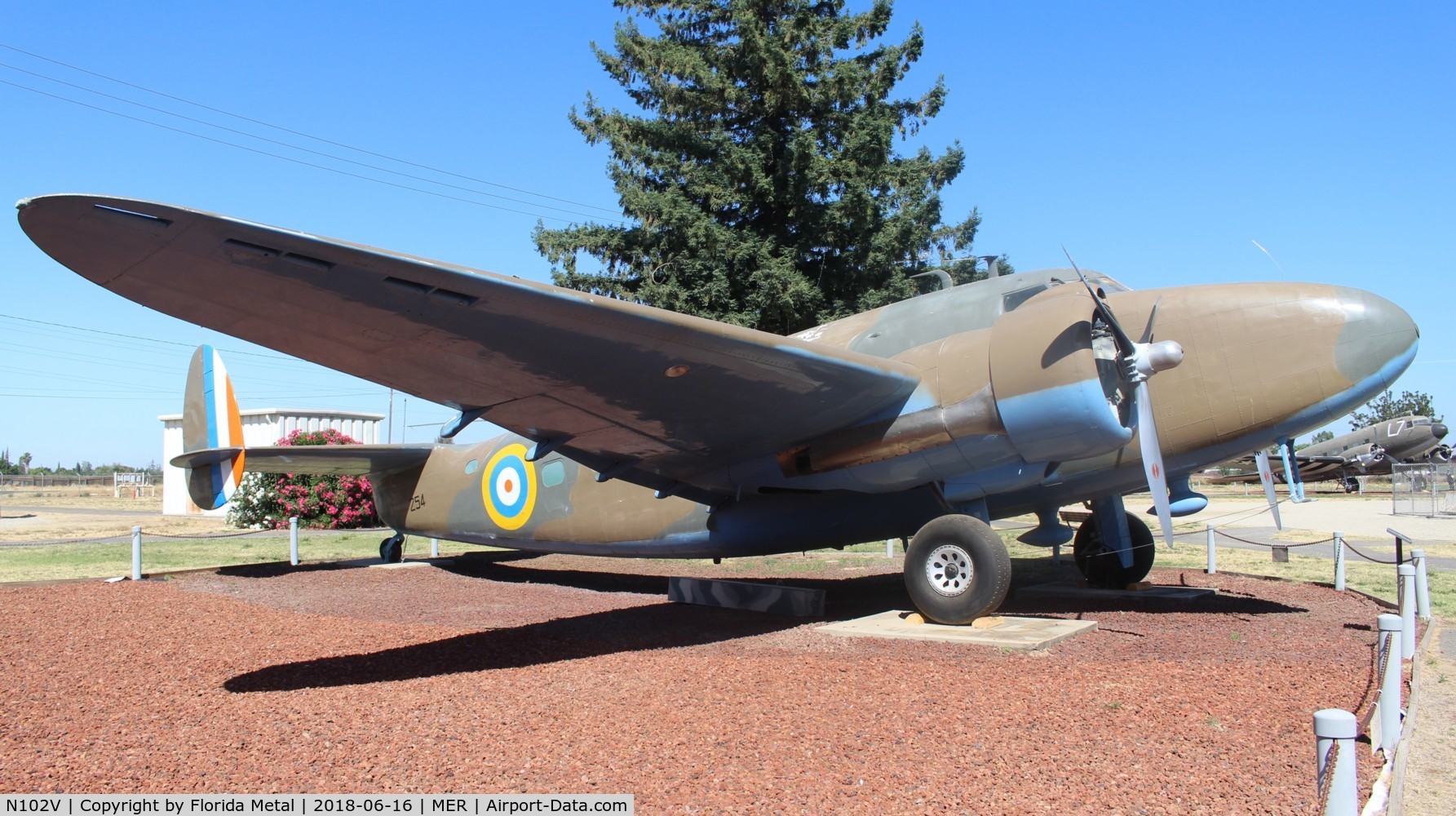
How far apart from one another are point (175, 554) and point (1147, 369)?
18.5 m

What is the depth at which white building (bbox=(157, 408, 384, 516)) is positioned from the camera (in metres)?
32.9

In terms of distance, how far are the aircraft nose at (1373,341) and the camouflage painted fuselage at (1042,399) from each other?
0.5 inches

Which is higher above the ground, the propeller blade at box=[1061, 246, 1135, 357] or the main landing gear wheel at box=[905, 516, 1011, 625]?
the propeller blade at box=[1061, 246, 1135, 357]

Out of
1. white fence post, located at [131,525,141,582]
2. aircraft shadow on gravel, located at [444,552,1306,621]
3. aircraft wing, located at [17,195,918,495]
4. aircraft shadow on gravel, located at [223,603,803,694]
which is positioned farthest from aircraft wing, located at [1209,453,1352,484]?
white fence post, located at [131,525,141,582]

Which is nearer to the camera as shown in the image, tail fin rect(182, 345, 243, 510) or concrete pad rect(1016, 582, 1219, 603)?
concrete pad rect(1016, 582, 1219, 603)

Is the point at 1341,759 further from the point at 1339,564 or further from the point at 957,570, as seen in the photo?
the point at 1339,564

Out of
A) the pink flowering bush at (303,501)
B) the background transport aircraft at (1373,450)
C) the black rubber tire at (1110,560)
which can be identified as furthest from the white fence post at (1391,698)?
the background transport aircraft at (1373,450)

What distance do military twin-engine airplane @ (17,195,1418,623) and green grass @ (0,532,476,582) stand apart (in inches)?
393

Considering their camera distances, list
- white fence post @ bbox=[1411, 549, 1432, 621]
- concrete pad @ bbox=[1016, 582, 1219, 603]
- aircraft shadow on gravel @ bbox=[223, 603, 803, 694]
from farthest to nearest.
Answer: concrete pad @ bbox=[1016, 582, 1219, 603] → white fence post @ bbox=[1411, 549, 1432, 621] → aircraft shadow on gravel @ bbox=[223, 603, 803, 694]

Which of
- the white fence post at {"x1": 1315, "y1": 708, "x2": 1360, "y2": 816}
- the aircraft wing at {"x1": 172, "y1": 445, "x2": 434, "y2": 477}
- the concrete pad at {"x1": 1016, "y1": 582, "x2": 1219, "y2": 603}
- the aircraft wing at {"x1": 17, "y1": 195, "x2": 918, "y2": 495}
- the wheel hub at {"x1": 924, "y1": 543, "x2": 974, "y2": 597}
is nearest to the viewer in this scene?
the white fence post at {"x1": 1315, "y1": 708, "x2": 1360, "y2": 816}

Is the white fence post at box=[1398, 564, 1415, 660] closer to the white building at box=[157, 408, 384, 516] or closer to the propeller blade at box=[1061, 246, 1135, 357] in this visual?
the propeller blade at box=[1061, 246, 1135, 357]

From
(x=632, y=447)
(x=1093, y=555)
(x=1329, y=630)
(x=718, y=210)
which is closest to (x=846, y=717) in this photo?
(x=632, y=447)

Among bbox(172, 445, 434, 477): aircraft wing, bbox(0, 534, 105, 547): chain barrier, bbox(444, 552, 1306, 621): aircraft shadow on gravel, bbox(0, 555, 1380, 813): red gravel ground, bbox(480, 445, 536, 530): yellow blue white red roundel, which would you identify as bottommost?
bbox(444, 552, 1306, 621): aircraft shadow on gravel

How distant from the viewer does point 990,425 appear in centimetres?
770
